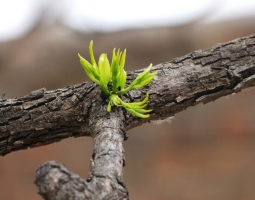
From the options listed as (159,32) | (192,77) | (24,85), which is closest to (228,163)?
(159,32)

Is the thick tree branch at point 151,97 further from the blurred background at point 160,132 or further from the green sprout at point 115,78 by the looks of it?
the blurred background at point 160,132

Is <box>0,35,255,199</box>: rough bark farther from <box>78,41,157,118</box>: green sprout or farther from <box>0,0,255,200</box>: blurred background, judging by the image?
<box>0,0,255,200</box>: blurred background

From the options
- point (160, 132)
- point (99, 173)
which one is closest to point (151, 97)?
point (99, 173)

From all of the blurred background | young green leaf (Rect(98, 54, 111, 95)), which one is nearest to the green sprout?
young green leaf (Rect(98, 54, 111, 95))

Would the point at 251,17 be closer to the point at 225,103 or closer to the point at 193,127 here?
the point at 225,103

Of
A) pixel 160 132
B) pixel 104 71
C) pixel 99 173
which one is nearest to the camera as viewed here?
pixel 99 173

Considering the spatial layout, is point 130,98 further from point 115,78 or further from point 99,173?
point 99,173

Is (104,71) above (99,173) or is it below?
above
